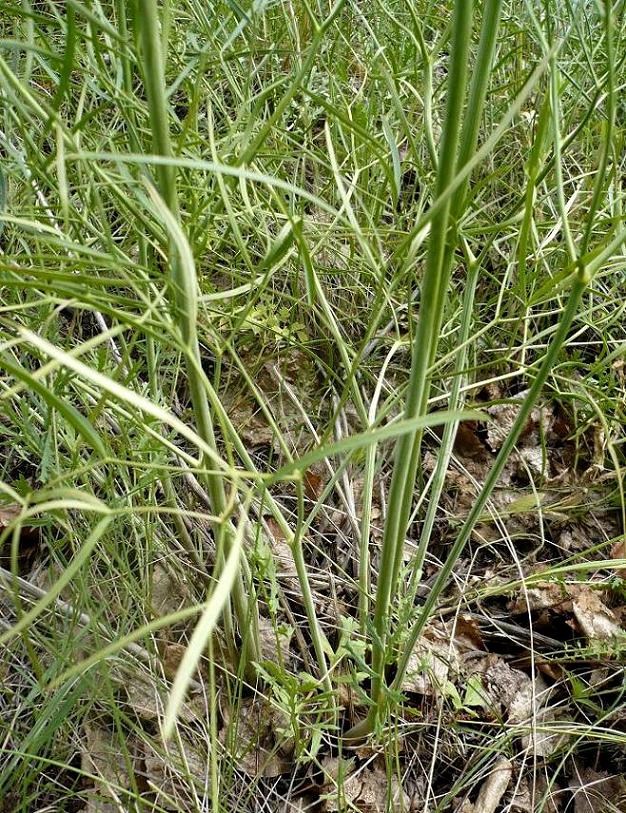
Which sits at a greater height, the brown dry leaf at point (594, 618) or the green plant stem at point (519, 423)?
the green plant stem at point (519, 423)

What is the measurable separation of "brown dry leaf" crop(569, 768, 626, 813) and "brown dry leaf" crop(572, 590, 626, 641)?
173 mm

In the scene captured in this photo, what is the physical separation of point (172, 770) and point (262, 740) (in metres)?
0.12

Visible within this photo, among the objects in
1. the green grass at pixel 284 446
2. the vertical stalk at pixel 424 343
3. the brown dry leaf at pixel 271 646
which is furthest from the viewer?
the brown dry leaf at pixel 271 646

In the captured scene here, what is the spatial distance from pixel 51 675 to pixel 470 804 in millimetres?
529

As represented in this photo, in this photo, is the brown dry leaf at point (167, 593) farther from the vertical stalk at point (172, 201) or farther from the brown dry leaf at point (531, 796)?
the brown dry leaf at point (531, 796)

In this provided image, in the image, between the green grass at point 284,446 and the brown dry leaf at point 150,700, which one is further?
the brown dry leaf at point 150,700

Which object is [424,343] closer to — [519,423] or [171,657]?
[519,423]

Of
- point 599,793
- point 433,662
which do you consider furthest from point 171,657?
point 599,793

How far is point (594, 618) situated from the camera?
3.33ft

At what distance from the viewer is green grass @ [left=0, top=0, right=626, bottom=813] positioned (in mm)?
555

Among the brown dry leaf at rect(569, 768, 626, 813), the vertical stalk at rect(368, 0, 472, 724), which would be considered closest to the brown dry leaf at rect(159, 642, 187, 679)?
the vertical stalk at rect(368, 0, 472, 724)

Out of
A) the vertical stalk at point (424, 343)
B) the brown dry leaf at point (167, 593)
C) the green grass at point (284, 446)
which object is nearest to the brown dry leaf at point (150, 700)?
the green grass at point (284, 446)

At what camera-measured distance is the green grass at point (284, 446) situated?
56 centimetres

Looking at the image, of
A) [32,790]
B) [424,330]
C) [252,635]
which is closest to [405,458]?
[424,330]
